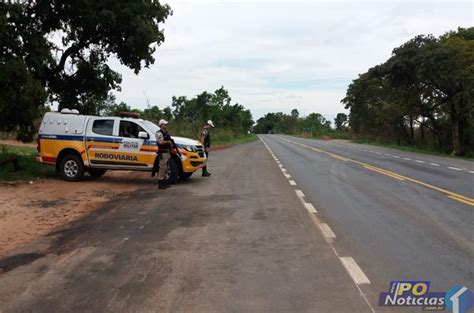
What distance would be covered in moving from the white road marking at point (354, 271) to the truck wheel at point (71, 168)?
1052cm

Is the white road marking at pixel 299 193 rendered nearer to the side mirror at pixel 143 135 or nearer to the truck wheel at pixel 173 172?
the truck wheel at pixel 173 172

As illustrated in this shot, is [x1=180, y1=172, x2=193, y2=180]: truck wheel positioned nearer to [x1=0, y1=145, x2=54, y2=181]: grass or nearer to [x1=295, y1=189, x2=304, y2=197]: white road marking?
[x1=295, y1=189, x2=304, y2=197]: white road marking

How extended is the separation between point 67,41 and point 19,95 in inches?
172

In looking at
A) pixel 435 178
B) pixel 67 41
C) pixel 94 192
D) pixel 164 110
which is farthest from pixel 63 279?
pixel 164 110

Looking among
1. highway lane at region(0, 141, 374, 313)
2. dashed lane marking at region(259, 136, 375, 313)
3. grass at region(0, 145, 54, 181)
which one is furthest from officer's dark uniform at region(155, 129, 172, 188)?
dashed lane marking at region(259, 136, 375, 313)

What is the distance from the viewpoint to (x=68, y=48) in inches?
718

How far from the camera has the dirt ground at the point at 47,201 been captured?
816 cm

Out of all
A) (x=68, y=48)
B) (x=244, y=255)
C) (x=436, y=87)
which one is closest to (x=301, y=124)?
(x=436, y=87)

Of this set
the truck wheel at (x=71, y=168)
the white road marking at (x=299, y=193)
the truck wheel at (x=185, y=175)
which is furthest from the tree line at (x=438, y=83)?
the truck wheel at (x=71, y=168)

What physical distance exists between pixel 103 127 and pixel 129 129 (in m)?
0.80

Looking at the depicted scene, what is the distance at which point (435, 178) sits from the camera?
15.5 m

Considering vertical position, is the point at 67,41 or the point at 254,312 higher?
the point at 67,41

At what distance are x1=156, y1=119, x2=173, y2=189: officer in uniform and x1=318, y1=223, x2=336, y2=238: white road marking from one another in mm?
6307

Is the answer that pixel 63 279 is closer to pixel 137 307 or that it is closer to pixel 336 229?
pixel 137 307
